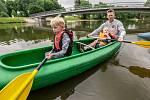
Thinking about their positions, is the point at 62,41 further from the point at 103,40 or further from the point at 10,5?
the point at 10,5

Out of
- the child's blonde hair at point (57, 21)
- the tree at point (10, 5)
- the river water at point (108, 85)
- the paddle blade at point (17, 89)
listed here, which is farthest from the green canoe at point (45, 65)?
the tree at point (10, 5)

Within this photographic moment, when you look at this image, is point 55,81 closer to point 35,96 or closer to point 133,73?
point 35,96

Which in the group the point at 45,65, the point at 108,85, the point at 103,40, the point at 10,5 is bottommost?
the point at 108,85

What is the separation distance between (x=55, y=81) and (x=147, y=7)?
1259 inches

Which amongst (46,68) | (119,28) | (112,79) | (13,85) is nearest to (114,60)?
(119,28)

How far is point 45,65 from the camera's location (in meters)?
5.59

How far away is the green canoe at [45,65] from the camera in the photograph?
5.13 metres

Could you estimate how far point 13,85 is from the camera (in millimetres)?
4152

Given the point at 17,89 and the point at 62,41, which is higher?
the point at 62,41

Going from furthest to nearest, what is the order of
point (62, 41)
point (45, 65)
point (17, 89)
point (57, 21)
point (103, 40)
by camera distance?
point (103, 40) < point (62, 41) < point (57, 21) < point (45, 65) < point (17, 89)

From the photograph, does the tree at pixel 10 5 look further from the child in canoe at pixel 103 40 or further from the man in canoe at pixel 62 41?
the man in canoe at pixel 62 41

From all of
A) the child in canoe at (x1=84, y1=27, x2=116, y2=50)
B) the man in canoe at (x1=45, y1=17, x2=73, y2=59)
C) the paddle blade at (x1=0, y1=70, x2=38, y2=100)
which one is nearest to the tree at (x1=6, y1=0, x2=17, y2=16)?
the child in canoe at (x1=84, y1=27, x2=116, y2=50)

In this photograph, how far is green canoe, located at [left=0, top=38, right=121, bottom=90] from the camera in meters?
5.13

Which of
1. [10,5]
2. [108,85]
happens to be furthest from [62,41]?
[10,5]
